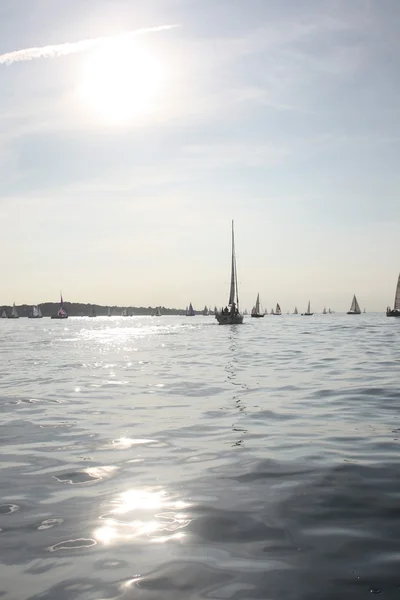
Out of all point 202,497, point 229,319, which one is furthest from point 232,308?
point 202,497

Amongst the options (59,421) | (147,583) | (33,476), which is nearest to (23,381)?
(59,421)

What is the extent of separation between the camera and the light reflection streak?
20.6ft

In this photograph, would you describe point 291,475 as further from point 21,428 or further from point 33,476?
point 21,428

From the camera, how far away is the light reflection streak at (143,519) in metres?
6.29

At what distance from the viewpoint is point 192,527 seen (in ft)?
21.6

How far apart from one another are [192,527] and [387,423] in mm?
7815

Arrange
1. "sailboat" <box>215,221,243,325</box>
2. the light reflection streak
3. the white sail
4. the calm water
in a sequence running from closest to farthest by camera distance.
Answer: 1. the calm water
2. the light reflection streak
3. "sailboat" <box>215,221,243,325</box>
4. the white sail

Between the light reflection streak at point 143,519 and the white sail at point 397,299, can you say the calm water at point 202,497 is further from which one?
the white sail at point 397,299

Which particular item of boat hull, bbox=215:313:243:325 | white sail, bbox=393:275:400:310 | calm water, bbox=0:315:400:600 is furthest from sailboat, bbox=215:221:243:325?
calm water, bbox=0:315:400:600

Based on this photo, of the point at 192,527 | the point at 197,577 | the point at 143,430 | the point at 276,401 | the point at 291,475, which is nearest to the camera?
the point at 197,577

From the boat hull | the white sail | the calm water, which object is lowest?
the calm water

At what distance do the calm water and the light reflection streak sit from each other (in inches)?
1.1

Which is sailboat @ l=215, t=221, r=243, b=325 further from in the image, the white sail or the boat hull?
the white sail

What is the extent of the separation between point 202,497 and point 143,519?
3.93ft
